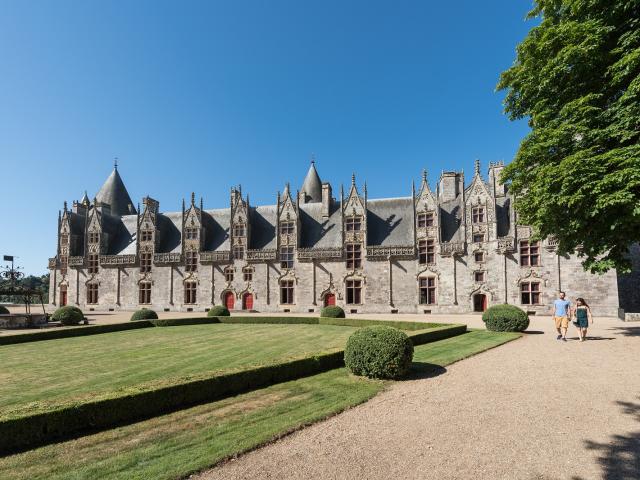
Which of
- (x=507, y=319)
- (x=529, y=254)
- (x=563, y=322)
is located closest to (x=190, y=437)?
(x=563, y=322)

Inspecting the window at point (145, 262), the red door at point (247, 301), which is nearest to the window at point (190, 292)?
the window at point (145, 262)

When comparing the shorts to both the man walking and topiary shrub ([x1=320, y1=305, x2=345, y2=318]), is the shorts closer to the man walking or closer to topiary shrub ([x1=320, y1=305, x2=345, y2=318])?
the man walking

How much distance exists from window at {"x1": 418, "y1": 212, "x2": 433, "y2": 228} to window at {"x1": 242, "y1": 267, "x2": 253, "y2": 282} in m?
18.4

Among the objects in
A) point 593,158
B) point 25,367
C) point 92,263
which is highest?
point 593,158

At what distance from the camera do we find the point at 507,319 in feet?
62.1

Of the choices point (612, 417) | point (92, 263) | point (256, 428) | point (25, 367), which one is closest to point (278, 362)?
point (256, 428)

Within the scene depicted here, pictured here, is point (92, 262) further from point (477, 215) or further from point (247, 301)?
point (477, 215)

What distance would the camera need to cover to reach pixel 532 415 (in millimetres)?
7371

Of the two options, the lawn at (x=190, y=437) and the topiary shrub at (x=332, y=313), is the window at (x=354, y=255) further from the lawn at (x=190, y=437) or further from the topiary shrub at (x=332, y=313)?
the lawn at (x=190, y=437)

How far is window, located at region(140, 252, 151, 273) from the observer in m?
43.2

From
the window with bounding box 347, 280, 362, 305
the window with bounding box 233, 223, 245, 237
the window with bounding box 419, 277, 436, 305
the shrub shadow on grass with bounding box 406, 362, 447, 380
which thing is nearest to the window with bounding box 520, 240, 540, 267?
the window with bounding box 419, 277, 436, 305

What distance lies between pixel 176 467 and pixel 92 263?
47021 mm

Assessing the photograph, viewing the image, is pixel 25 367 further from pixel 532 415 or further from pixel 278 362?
pixel 532 415

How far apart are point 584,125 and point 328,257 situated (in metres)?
26.6
